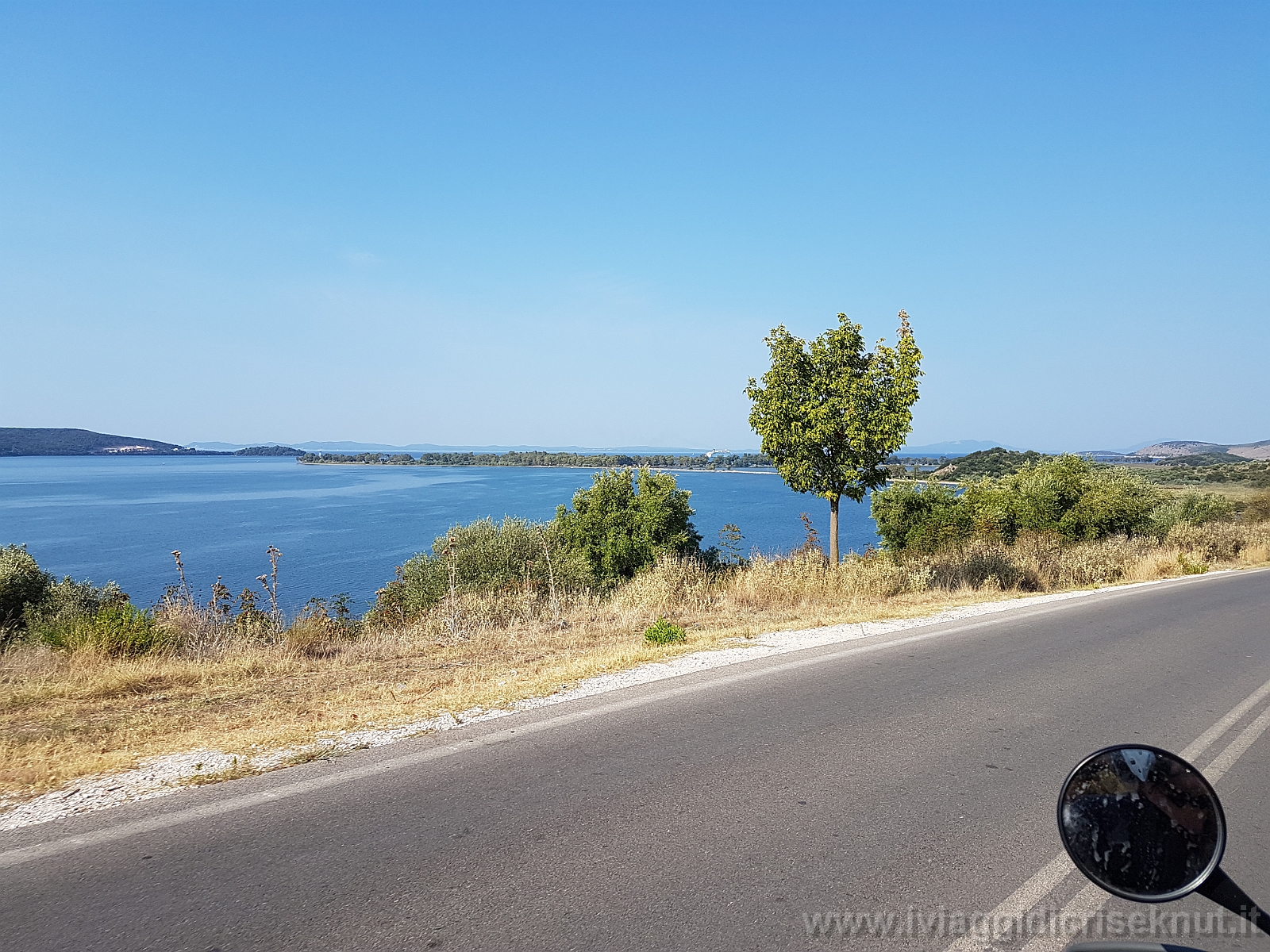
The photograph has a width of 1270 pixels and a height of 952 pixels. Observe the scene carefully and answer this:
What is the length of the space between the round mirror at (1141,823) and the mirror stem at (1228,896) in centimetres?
3

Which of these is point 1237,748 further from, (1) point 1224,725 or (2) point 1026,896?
(2) point 1026,896

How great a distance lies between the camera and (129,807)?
4070 mm

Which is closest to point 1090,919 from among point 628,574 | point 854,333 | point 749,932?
point 749,932

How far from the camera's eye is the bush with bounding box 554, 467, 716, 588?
32.8 m

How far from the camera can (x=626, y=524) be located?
110 ft

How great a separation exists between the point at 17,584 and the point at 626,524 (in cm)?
2118

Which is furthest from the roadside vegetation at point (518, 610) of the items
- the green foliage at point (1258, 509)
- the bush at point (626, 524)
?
the green foliage at point (1258, 509)

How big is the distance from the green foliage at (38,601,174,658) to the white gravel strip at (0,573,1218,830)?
401 centimetres

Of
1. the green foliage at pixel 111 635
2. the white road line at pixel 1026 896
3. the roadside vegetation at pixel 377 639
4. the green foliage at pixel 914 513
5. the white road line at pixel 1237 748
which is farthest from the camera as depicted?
the green foliage at pixel 914 513

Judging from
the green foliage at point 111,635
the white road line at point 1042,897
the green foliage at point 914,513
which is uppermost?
the green foliage at point 111,635

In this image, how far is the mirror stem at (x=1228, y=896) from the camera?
1.68 meters

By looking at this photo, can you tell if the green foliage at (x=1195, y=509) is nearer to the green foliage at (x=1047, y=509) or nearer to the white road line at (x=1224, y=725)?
the green foliage at (x=1047, y=509)

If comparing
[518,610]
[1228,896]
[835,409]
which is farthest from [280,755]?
[835,409]

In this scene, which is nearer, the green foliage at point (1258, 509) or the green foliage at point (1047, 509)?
the green foliage at point (1047, 509)
